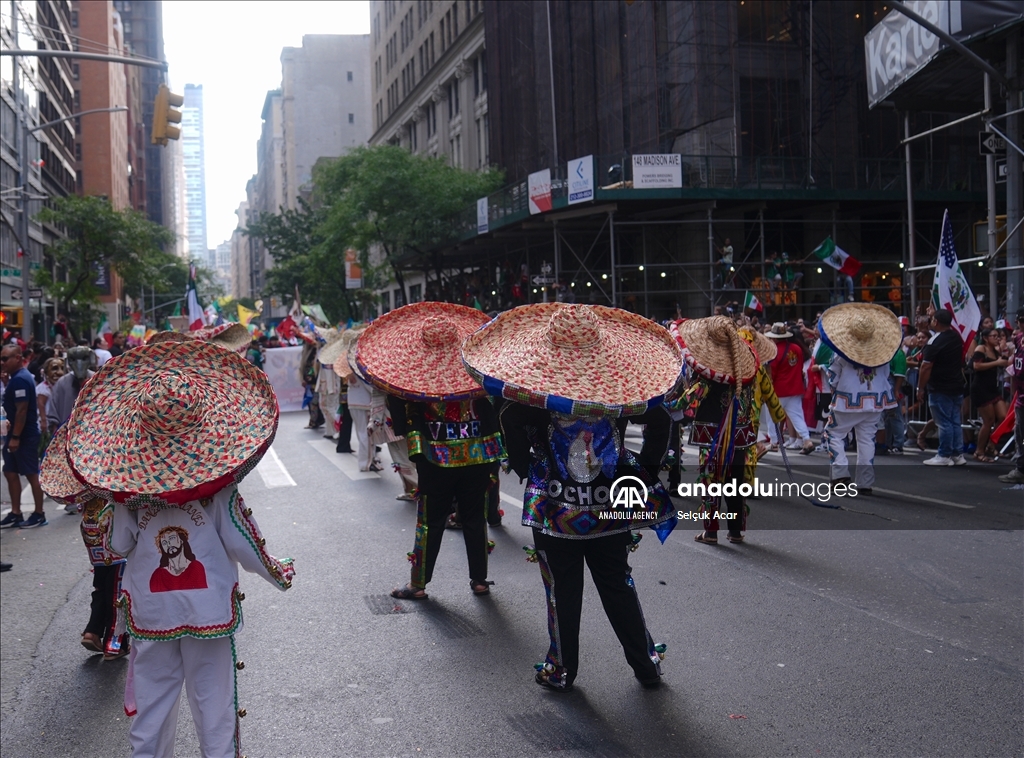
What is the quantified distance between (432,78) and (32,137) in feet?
71.1

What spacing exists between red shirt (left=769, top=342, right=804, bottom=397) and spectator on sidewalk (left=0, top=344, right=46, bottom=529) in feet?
28.8

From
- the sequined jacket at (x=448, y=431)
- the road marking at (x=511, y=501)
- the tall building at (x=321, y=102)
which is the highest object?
the tall building at (x=321, y=102)

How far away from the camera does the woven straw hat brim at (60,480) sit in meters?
5.81

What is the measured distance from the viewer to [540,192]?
29781 millimetres

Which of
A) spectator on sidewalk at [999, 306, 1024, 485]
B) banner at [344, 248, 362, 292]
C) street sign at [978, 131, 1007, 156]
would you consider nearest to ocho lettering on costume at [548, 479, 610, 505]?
spectator on sidewalk at [999, 306, 1024, 485]

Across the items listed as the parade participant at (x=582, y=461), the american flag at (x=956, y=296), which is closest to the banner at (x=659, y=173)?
the american flag at (x=956, y=296)

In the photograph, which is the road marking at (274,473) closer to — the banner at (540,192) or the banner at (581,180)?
the banner at (581,180)

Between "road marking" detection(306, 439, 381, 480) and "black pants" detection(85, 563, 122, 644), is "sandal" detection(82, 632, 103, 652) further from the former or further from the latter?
"road marking" detection(306, 439, 381, 480)

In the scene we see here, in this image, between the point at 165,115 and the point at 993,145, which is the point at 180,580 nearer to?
the point at 165,115

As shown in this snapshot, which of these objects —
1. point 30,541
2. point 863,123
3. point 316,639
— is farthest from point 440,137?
point 316,639

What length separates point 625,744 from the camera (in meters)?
4.66

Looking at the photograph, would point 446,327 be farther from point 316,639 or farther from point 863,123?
point 863,123

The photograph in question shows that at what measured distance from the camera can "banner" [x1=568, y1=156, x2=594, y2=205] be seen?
89.9ft

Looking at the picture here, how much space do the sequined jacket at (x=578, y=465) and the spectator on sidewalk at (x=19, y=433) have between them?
6.94 metres
